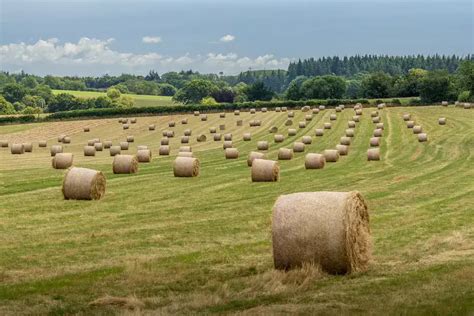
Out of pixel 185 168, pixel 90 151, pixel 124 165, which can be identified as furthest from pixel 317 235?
pixel 90 151

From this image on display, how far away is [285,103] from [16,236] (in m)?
94.2

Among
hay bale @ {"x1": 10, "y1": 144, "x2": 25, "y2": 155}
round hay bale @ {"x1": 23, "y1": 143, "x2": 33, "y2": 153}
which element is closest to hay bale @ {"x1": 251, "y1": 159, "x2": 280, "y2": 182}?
hay bale @ {"x1": 10, "y1": 144, "x2": 25, "y2": 155}

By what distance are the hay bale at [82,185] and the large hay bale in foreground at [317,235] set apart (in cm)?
1406

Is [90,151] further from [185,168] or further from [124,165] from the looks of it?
[185,168]

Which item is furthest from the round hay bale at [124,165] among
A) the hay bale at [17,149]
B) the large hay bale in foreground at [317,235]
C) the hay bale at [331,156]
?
the large hay bale in foreground at [317,235]

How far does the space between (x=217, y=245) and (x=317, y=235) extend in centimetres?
450

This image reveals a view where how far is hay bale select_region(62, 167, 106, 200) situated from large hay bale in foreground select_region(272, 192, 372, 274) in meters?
14.1

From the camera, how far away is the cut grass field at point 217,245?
14.1 m

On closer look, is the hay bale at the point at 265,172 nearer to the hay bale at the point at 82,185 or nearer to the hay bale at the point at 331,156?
the hay bale at the point at 82,185

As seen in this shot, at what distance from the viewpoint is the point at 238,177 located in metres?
37.4

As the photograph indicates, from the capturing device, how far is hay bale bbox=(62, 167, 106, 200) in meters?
29.1

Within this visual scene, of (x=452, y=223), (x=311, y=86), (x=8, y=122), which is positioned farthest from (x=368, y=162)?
(x=311, y=86)

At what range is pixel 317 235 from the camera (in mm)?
15797

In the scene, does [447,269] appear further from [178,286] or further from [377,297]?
[178,286]
